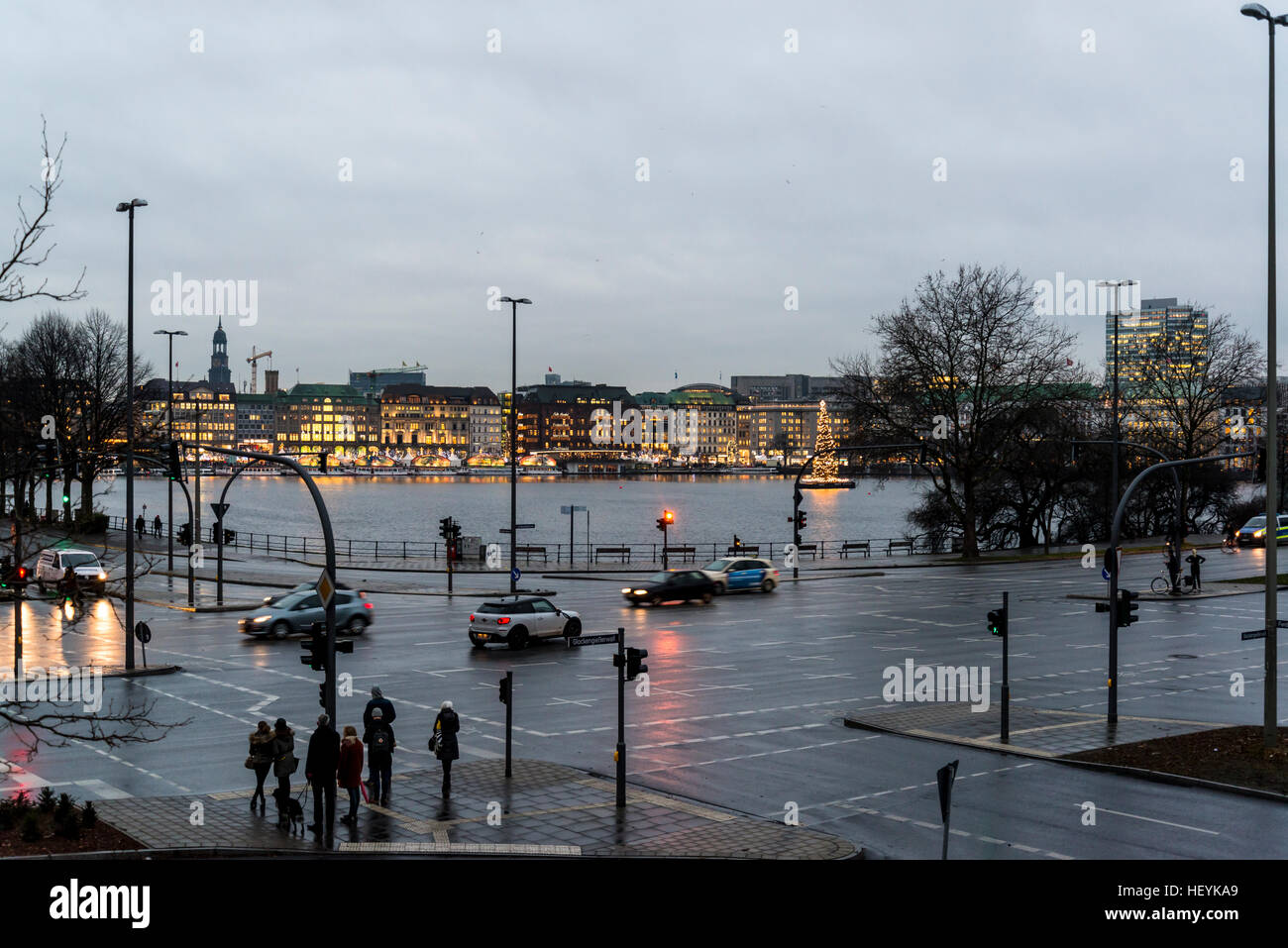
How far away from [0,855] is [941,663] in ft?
69.2

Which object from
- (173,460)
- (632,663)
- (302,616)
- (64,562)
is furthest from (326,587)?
(64,562)

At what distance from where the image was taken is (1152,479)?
259ft

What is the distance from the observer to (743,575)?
47656 mm

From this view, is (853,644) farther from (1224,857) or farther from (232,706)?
(1224,857)

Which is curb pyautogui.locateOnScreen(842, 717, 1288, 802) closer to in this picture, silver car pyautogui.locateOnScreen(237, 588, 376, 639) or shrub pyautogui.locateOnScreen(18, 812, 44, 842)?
shrub pyautogui.locateOnScreen(18, 812, 44, 842)

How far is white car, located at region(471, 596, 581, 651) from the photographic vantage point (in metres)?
31.8

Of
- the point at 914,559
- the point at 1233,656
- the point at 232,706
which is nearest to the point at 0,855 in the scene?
the point at 232,706

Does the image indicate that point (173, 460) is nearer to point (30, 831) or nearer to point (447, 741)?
point (447, 741)

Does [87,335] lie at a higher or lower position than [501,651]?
higher

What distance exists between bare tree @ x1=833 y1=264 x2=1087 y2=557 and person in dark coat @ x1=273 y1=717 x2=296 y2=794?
52.5 m

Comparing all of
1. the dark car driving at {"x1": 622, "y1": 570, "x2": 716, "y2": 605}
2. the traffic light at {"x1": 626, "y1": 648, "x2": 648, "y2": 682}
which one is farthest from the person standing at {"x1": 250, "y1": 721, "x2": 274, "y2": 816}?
the dark car driving at {"x1": 622, "y1": 570, "x2": 716, "y2": 605}

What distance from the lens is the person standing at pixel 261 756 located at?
15844 millimetres

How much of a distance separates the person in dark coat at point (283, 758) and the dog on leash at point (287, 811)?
86 mm

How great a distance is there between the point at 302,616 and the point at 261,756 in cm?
1894
